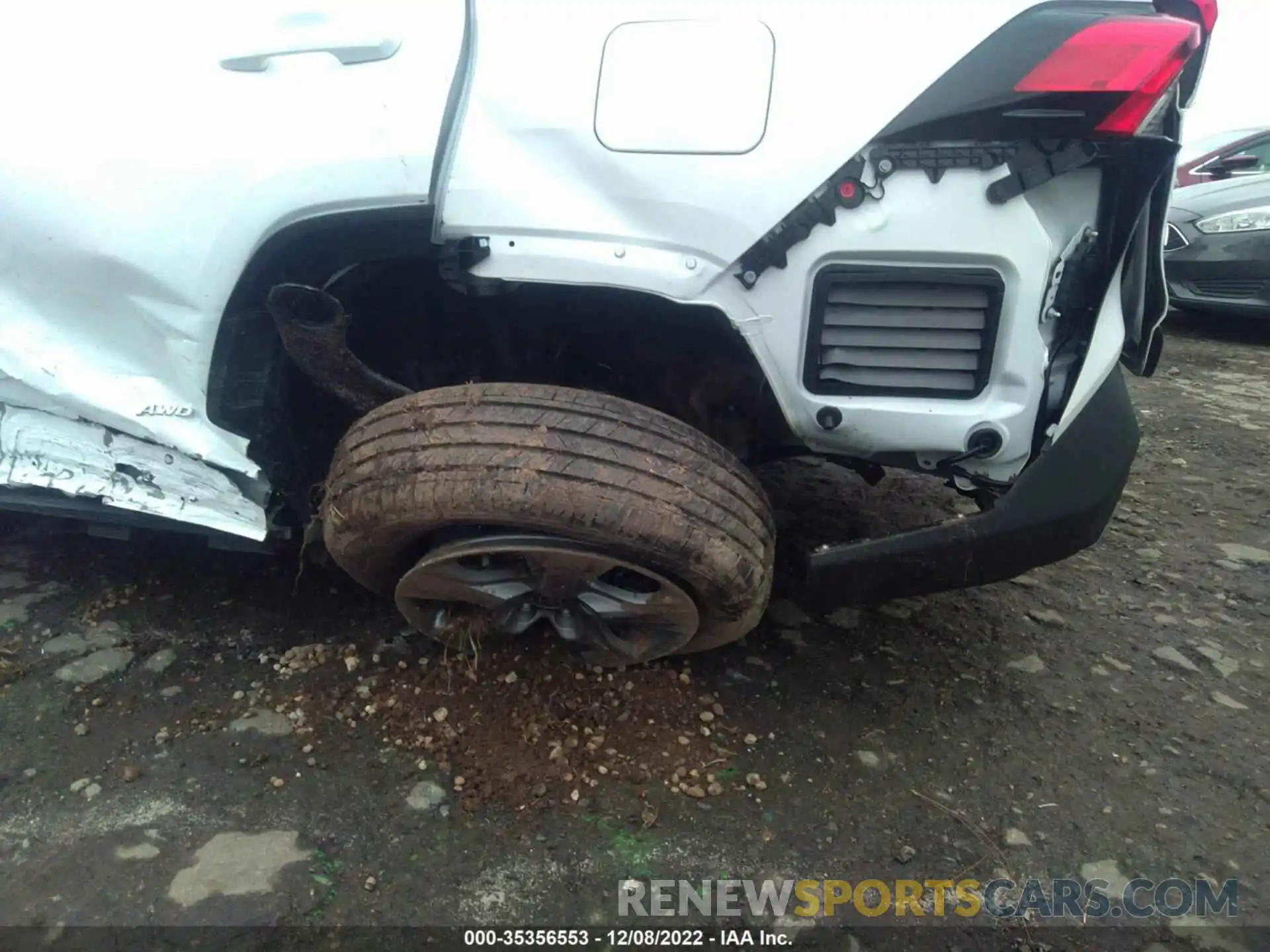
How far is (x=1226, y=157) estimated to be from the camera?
6.71 meters

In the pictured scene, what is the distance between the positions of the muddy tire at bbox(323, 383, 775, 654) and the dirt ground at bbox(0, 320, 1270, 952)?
49 centimetres

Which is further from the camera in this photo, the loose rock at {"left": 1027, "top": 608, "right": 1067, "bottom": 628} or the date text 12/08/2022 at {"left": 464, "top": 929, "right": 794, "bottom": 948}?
the loose rock at {"left": 1027, "top": 608, "right": 1067, "bottom": 628}

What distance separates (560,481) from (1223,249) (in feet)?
19.6

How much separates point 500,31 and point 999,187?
95 cm

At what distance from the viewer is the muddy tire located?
1619 mm

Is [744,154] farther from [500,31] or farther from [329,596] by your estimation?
[329,596]

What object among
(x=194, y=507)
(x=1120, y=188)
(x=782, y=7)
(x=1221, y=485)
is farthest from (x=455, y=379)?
(x=1221, y=485)

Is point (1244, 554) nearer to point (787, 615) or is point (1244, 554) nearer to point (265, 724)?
point (787, 615)

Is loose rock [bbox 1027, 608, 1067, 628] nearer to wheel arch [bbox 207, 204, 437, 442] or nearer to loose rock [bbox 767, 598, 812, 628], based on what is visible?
loose rock [bbox 767, 598, 812, 628]

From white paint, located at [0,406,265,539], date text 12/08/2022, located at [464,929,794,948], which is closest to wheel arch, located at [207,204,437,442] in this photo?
white paint, located at [0,406,265,539]

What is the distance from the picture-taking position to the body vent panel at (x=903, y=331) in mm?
1600

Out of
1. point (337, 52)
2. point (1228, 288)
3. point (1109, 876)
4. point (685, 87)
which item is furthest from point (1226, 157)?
point (337, 52)

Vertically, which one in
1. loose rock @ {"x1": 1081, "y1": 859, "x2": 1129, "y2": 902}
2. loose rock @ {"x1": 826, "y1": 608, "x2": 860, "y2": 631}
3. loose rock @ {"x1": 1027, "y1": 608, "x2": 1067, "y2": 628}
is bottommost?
loose rock @ {"x1": 1081, "y1": 859, "x2": 1129, "y2": 902}

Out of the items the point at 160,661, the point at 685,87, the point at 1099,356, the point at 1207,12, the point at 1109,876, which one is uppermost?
the point at 1207,12
